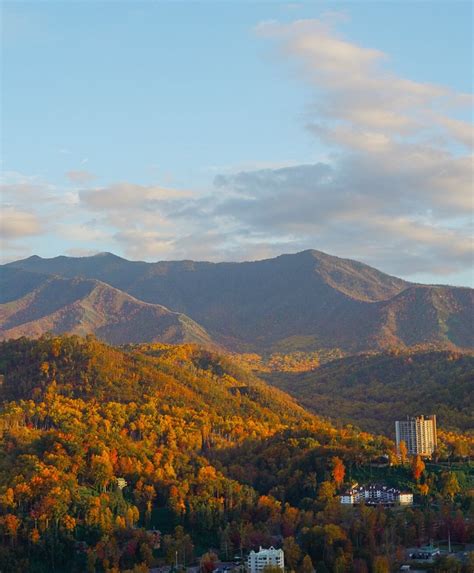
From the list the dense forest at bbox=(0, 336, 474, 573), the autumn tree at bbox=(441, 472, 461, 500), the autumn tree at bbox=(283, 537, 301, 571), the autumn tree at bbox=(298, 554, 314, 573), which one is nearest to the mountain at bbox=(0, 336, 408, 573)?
the dense forest at bbox=(0, 336, 474, 573)

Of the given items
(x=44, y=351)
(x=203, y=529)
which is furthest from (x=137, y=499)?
(x=44, y=351)

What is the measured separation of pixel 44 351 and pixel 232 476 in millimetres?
54729

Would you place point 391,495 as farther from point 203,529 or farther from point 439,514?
point 203,529

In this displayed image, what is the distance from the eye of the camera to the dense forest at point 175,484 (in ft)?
329

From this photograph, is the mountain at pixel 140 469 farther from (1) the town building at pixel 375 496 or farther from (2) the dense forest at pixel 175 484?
(1) the town building at pixel 375 496

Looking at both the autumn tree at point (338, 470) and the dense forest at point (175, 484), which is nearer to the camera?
the dense forest at point (175, 484)

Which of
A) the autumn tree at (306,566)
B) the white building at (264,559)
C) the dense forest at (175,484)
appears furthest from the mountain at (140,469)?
the white building at (264,559)

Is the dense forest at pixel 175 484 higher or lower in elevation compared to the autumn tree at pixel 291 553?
higher

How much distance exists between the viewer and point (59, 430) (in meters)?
130

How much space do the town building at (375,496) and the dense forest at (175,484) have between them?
4.71 ft

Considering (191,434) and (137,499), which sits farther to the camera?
(191,434)

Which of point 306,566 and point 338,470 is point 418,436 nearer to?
point 338,470

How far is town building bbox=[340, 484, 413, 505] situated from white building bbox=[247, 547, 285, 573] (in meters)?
22.4

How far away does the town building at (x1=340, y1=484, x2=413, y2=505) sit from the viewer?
11656 cm
